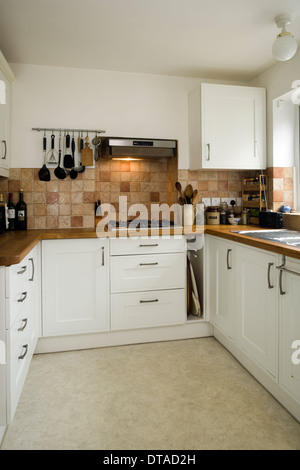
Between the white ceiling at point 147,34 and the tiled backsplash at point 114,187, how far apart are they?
85cm

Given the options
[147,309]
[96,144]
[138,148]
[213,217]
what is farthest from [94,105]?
[147,309]

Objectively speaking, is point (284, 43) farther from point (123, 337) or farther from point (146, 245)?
point (123, 337)

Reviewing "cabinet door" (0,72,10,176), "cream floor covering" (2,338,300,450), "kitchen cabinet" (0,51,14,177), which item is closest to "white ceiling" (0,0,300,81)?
"kitchen cabinet" (0,51,14,177)

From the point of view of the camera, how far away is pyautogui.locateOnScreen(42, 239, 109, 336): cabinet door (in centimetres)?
Result: 244

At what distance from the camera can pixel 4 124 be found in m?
2.56

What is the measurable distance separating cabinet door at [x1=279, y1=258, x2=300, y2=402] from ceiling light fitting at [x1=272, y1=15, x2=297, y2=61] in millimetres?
1364

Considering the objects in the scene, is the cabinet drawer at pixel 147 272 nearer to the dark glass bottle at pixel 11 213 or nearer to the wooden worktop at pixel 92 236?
the wooden worktop at pixel 92 236

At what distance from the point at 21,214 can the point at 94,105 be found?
1.14 metres

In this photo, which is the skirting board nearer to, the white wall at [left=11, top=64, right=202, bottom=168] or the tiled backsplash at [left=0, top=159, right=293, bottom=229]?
the tiled backsplash at [left=0, top=159, right=293, bottom=229]

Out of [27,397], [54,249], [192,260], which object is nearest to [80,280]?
[54,249]

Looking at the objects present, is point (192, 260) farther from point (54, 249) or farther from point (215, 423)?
point (215, 423)
